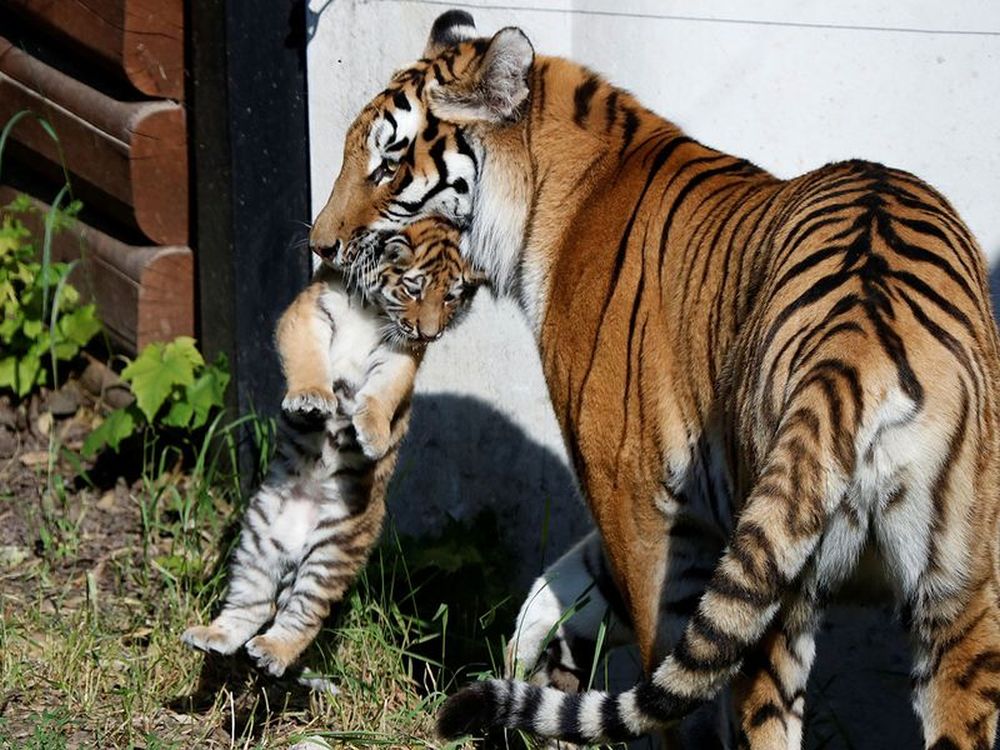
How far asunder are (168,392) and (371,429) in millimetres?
1474

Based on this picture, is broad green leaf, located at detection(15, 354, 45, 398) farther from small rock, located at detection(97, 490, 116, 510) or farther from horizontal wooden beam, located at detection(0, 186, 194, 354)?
small rock, located at detection(97, 490, 116, 510)

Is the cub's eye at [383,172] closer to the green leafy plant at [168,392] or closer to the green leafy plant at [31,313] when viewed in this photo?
the green leafy plant at [168,392]

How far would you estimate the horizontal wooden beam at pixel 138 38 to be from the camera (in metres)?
5.17

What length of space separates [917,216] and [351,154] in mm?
1573

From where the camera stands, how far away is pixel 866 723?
14.0 feet

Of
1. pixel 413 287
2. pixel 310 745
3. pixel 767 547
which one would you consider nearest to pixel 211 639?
pixel 310 745

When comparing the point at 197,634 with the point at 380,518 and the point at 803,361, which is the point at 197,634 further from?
the point at 803,361

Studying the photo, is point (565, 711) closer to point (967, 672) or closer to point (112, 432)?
point (967, 672)

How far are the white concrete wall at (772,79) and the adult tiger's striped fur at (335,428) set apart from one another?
60 cm

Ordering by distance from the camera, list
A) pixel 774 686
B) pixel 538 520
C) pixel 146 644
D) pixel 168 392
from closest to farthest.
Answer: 1. pixel 774 686
2. pixel 146 644
3. pixel 538 520
4. pixel 168 392

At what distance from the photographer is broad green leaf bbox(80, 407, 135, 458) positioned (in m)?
5.21

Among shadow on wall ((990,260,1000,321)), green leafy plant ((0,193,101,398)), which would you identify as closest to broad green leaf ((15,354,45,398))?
green leafy plant ((0,193,101,398))

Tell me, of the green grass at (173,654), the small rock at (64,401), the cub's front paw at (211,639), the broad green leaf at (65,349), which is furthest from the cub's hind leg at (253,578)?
the small rock at (64,401)

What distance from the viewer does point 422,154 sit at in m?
3.94
